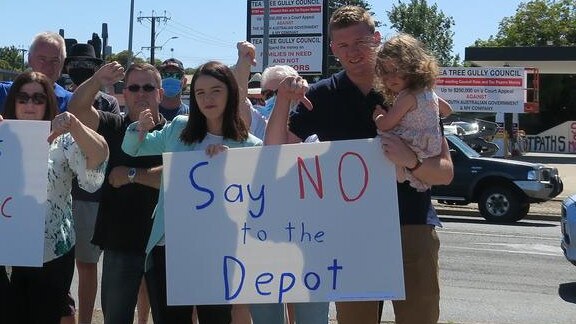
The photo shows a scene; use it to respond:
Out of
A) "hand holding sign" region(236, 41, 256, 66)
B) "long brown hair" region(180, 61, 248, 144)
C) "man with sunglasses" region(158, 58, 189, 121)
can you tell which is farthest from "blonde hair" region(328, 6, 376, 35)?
"man with sunglasses" region(158, 58, 189, 121)

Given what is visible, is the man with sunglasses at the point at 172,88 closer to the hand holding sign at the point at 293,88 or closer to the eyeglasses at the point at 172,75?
the eyeglasses at the point at 172,75

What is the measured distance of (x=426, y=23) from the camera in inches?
3142

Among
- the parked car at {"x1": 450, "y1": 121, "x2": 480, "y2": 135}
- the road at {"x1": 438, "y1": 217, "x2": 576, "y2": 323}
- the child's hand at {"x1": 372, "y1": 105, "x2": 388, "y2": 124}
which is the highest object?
the parked car at {"x1": 450, "y1": 121, "x2": 480, "y2": 135}

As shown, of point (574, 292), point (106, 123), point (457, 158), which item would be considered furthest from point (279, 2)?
point (106, 123)

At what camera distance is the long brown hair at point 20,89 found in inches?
159

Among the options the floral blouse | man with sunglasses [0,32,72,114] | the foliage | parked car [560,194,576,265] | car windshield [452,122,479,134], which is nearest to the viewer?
the floral blouse

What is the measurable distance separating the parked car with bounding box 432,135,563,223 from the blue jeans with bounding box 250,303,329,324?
12.0m

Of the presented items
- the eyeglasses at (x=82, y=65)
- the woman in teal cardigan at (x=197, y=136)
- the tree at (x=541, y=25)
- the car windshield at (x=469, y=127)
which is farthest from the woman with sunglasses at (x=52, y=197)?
the tree at (x=541, y=25)

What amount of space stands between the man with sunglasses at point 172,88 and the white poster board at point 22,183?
1.36 metres

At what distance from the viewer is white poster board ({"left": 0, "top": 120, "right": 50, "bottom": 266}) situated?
395 cm

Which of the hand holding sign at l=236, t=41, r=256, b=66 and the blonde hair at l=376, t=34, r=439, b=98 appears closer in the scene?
the blonde hair at l=376, t=34, r=439, b=98

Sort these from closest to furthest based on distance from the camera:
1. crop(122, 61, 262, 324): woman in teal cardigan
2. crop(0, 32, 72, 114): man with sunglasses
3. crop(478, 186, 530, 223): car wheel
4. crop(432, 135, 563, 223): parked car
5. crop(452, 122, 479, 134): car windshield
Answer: crop(122, 61, 262, 324): woman in teal cardigan < crop(0, 32, 72, 114): man with sunglasses < crop(432, 135, 563, 223): parked car < crop(478, 186, 530, 223): car wheel < crop(452, 122, 479, 134): car windshield

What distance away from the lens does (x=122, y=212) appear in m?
4.39

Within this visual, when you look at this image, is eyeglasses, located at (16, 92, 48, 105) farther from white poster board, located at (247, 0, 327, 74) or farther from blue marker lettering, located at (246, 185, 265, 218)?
white poster board, located at (247, 0, 327, 74)
